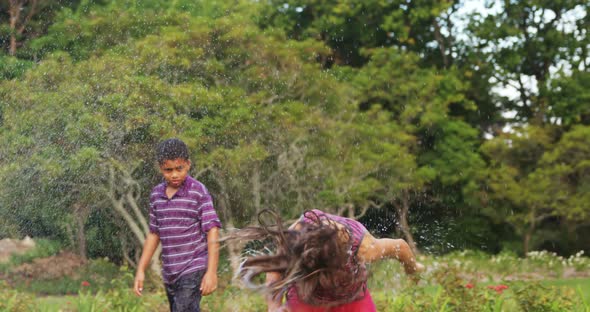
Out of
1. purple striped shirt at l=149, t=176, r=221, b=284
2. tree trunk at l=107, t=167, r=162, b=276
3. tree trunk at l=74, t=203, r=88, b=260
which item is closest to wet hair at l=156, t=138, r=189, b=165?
purple striped shirt at l=149, t=176, r=221, b=284

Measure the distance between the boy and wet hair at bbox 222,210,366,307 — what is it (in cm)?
186

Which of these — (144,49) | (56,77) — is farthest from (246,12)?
(56,77)

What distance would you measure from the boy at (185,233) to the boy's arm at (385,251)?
1296 mm

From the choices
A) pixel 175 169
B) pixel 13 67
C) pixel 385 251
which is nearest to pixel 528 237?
pixel 13 67

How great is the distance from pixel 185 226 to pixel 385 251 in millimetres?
1589

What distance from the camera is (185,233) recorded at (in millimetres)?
4605

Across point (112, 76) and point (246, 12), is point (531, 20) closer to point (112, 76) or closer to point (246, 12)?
point (246, 12)

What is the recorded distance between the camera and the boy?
4.55 metres

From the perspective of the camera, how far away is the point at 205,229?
4.56 m

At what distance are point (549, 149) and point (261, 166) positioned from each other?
654cm

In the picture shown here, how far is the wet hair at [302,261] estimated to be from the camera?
8.59ft

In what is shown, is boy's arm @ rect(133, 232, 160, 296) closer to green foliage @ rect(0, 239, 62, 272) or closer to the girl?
the girl

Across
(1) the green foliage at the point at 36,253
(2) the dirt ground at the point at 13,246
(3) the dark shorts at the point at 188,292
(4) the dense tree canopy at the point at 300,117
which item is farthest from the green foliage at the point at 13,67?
(3) the dark shorts at the point at 188,292

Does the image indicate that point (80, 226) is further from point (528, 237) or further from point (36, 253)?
point (528, 237)
